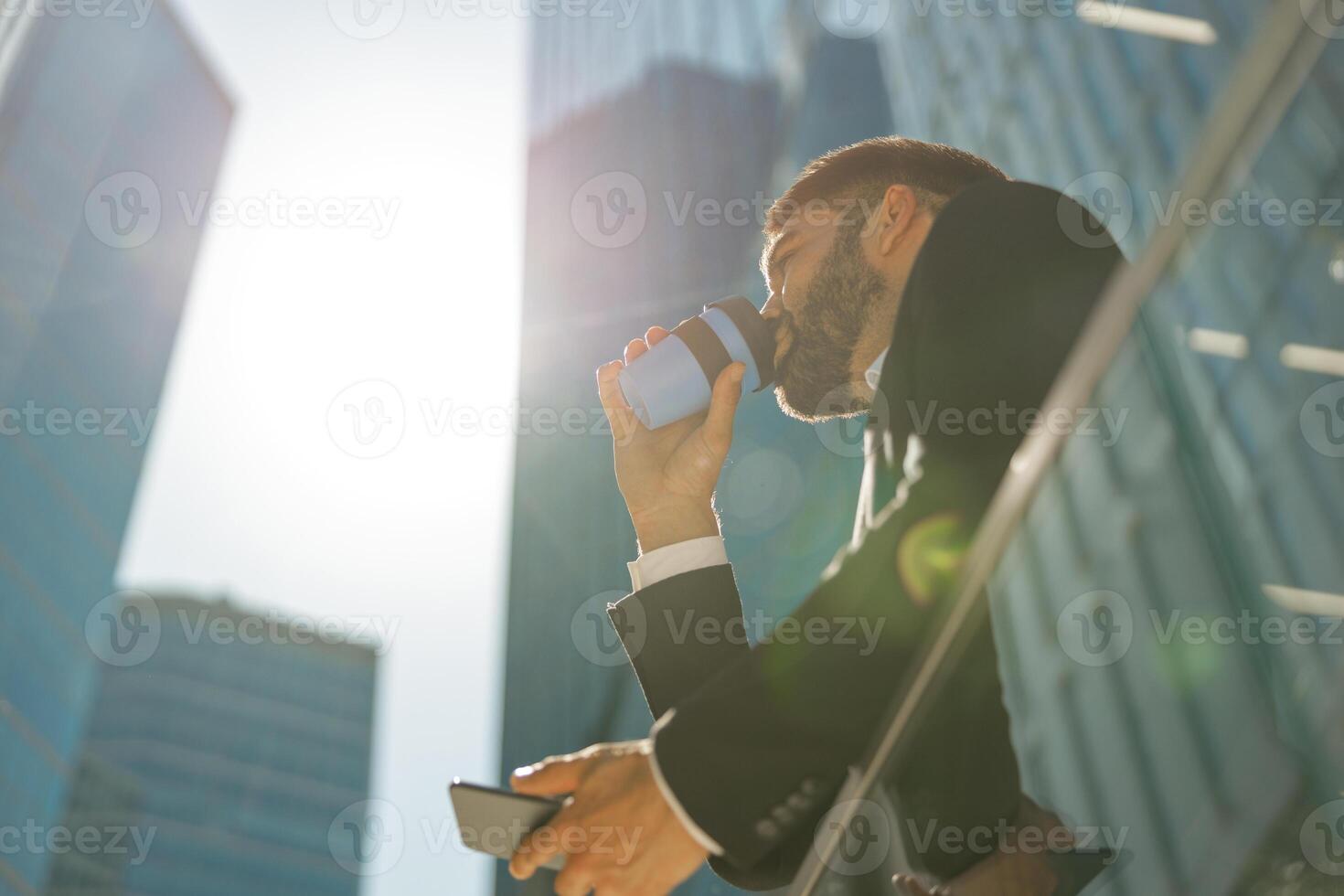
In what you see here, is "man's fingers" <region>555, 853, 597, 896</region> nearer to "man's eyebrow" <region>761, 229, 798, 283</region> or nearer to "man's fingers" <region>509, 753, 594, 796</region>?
"man's fingers" <region>509, 753, 594, 796</region>

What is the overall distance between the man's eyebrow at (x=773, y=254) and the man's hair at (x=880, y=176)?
0.22ft

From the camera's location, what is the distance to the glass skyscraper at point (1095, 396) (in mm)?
899

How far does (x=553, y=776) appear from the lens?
972 mm

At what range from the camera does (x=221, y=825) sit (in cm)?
5759

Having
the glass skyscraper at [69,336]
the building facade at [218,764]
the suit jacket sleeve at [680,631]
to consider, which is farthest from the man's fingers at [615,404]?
the building facade at [218,764]

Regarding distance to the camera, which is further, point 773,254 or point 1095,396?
point 773,254

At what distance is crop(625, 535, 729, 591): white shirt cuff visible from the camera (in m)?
1.38

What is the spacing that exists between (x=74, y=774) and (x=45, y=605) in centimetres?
1695

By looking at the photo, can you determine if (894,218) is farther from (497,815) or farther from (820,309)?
(497,815)

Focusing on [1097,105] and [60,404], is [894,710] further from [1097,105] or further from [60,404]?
[60,404]

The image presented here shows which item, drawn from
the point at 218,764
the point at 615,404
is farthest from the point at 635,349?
the point at 218,764

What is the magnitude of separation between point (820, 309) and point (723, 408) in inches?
9.2

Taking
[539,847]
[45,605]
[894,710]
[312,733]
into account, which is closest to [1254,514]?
[894,710]

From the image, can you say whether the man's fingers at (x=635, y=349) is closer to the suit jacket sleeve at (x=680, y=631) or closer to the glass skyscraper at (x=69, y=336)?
the suit jacket sleeve at (x=680, y=631)
